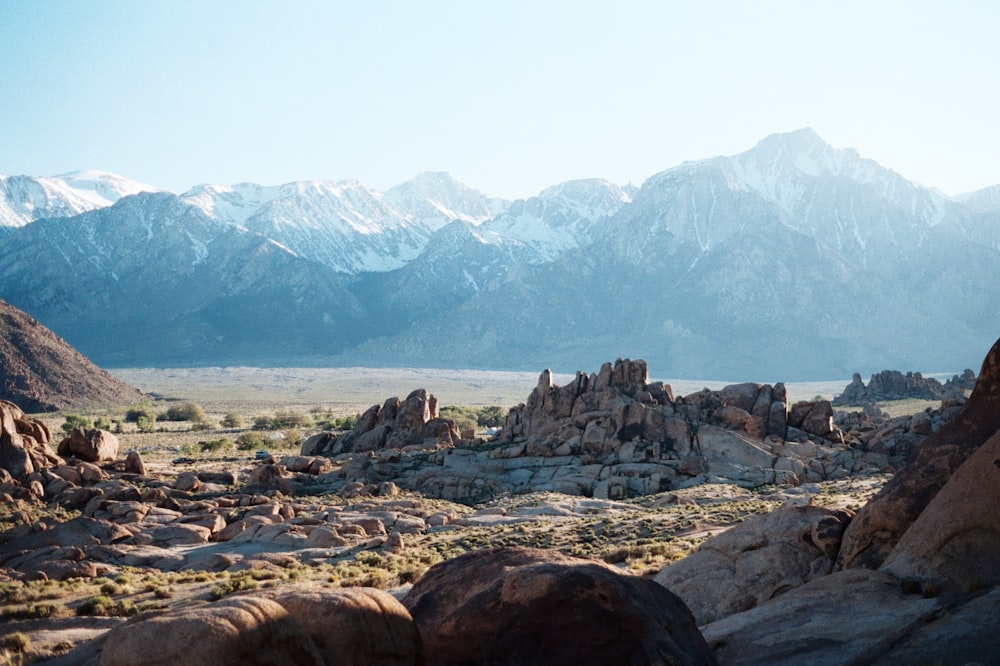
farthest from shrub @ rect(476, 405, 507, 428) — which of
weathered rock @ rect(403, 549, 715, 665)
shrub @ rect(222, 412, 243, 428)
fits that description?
weathered rock @ rect(403, 549, 715, 665)

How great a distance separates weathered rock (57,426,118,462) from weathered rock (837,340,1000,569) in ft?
154

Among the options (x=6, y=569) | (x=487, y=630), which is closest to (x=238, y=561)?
(x=6, y=569)

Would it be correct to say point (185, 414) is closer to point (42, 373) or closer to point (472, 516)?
point (42, 373)

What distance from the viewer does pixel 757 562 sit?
62.9 ft

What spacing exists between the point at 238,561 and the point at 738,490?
30345mm

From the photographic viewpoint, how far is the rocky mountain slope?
117750 mm

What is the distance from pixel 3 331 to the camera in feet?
393

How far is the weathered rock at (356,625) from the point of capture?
9.94 metres

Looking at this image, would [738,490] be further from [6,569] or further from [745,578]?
Result: [6,569]

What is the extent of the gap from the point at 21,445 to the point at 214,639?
44547mm

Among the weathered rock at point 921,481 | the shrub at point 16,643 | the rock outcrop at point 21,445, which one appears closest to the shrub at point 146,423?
the rock outcrop at point 21,445

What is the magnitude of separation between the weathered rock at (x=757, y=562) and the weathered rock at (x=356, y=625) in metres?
9.25

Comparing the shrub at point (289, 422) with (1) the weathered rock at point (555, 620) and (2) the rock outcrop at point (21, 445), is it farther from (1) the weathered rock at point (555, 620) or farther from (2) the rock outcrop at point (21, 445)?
(1) the weathered rock at point (555, 620)

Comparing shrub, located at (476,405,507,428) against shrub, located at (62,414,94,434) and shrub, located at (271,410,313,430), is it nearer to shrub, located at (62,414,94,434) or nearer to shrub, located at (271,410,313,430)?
shrub, located at (271,410,313,430)
